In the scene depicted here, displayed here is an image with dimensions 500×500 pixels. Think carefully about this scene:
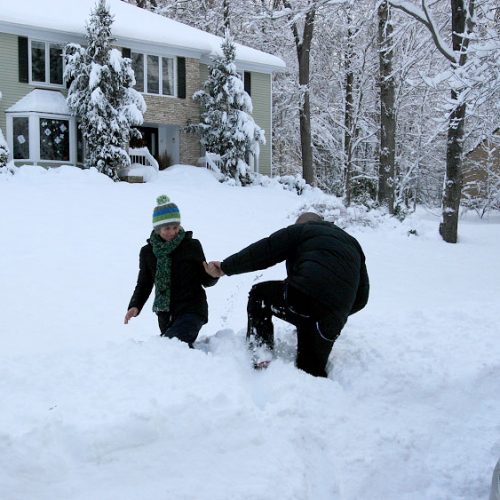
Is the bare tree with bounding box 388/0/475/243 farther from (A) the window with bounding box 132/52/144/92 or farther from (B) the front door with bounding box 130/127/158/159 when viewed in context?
(B) the front door with bounding box 130/127/158/159

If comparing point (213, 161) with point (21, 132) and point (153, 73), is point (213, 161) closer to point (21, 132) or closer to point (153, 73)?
point (153, 73)

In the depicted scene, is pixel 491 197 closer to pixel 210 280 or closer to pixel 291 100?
pixel 291 100

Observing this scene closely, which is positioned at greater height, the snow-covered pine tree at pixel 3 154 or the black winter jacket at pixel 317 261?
the snow-covered pine tree at pixel 3 154

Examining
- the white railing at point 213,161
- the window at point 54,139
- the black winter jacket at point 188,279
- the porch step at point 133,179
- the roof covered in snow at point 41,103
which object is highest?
the roof covered in snow at point 41,103

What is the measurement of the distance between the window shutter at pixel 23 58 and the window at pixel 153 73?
411 centimetres

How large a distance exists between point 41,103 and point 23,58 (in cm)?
187

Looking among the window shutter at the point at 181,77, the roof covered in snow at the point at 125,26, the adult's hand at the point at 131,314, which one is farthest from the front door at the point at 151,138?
the adult's hand at the point at 131,314

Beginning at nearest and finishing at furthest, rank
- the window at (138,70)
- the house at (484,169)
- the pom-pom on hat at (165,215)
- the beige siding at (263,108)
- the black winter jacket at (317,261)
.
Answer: the black winter jacket at (317,261)
the pom-pom on hat at (165,215)
the window at (138,70)
the house at (484,169)
the beige siding at (263,108)

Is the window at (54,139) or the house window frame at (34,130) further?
the window at (54,139)

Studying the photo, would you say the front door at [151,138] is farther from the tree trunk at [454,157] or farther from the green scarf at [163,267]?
the green scarf at [163,267]

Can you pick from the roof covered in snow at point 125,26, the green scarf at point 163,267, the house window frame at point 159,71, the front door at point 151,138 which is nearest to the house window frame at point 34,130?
the roof covered in snow at point 125,26

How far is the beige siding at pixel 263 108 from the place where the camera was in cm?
2822

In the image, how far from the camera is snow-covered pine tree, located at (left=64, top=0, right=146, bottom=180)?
21.0m

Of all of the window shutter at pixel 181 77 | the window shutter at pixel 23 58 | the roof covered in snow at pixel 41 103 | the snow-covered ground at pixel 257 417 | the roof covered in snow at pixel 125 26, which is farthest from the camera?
the window shutter at pixel 181 77
